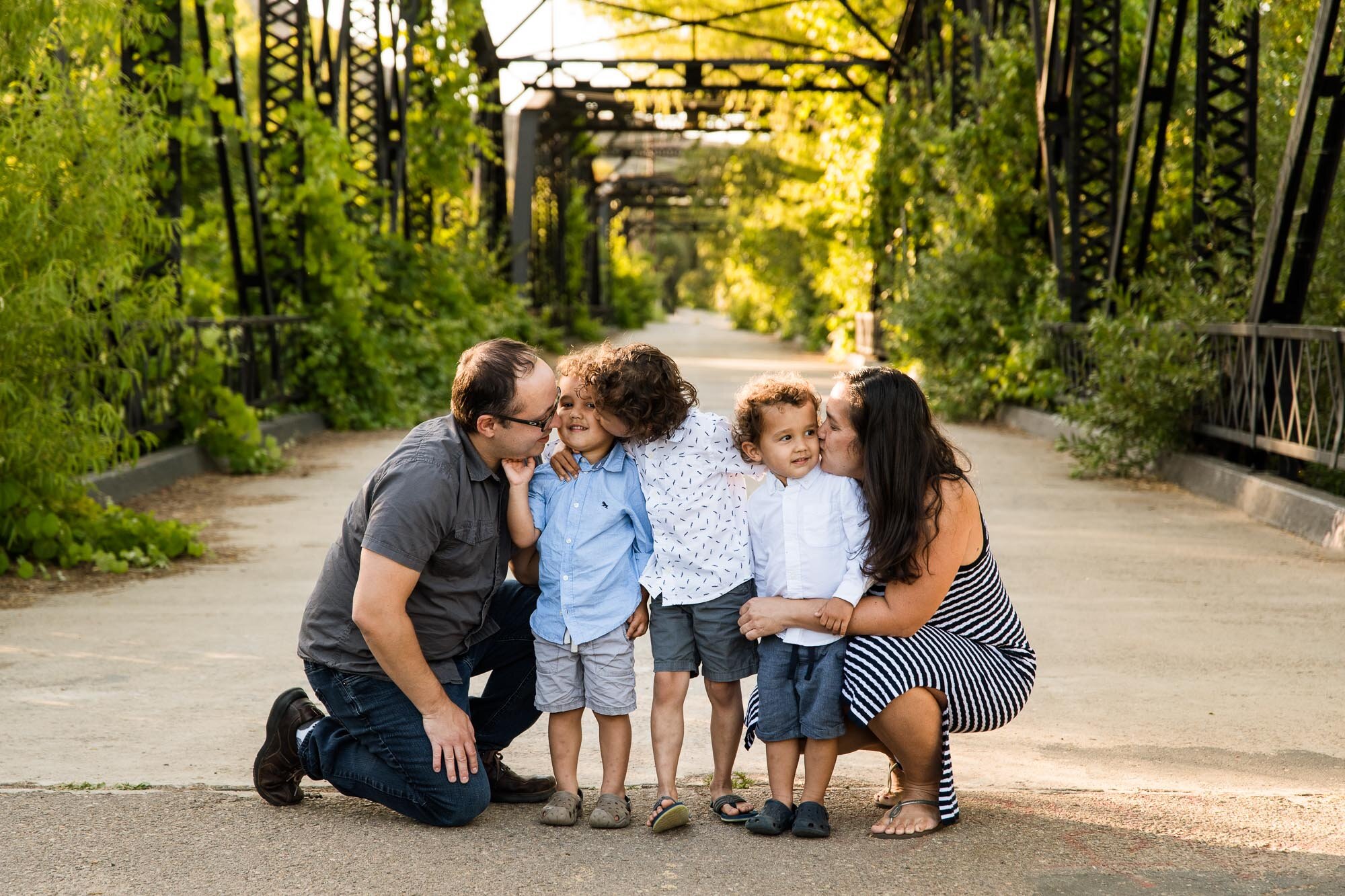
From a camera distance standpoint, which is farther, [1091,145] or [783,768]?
[1091,145]

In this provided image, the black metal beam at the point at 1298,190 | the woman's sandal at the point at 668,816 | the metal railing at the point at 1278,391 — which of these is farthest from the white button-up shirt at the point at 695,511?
the black metal beam at the point at 1298,190

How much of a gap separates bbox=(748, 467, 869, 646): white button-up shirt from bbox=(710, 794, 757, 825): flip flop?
419 mm

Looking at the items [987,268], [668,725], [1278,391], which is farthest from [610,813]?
[987,268]

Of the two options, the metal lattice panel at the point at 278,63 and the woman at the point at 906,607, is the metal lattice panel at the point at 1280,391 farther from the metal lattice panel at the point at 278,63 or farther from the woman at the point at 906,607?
the metal lattice panel at the point at 278,63

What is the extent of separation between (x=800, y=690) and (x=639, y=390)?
2.69 feet

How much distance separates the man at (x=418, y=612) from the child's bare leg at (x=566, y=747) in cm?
18

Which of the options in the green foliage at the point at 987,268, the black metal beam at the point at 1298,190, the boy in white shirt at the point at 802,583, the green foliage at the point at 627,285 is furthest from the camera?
the green foliage at the point at 627,285

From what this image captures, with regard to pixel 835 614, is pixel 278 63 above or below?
above

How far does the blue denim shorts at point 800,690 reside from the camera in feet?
11.2

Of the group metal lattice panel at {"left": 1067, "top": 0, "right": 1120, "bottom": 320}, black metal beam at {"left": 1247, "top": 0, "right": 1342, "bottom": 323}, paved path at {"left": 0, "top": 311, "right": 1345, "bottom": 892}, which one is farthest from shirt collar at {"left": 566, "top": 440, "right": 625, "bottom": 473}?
metal lattice panel at {"left": 1067, "top": 0, "right": 1120, "bottom": 320}

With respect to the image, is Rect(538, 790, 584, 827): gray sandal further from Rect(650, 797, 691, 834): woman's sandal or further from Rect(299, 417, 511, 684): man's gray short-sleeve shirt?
Rect(299, 417, 511, 684): man's gray short-sleeve shirt

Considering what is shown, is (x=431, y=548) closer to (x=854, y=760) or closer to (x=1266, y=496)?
(x=854, y=760)

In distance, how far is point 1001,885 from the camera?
10.2 feet

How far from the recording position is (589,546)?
11.7ft
